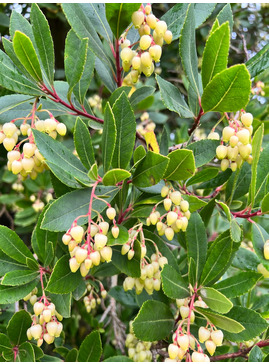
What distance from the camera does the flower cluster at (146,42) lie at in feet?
3.69

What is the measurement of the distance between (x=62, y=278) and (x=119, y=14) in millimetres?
741

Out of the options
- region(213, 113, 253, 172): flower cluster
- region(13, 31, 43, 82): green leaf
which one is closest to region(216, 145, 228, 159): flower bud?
region(213, 113, 253, 172): flower cluster

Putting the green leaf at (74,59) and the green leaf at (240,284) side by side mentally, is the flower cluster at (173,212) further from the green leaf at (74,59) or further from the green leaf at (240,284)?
the green leaf at (74,59)

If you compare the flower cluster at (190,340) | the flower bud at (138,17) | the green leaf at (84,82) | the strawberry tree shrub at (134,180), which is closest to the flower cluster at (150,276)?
the strawberry tree shrub at (134,180)

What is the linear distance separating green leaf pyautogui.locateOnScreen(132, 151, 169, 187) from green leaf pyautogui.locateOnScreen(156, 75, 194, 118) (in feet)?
0.70

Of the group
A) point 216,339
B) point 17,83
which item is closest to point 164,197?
point 216,339

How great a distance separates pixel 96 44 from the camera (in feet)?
4.09

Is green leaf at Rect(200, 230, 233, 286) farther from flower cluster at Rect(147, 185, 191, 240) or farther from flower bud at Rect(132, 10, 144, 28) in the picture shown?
flower bud at Rect(132, 10, 144, 28)

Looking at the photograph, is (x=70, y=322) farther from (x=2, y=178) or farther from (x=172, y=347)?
(x=172, y=347)

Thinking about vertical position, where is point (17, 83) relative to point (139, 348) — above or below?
above

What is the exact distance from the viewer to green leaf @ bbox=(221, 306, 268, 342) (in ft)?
3.85

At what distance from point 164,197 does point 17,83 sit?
0.52 metres

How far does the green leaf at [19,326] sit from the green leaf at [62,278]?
9.6 inches

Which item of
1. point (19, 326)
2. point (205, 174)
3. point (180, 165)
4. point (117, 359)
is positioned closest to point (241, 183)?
point (205, 174)
